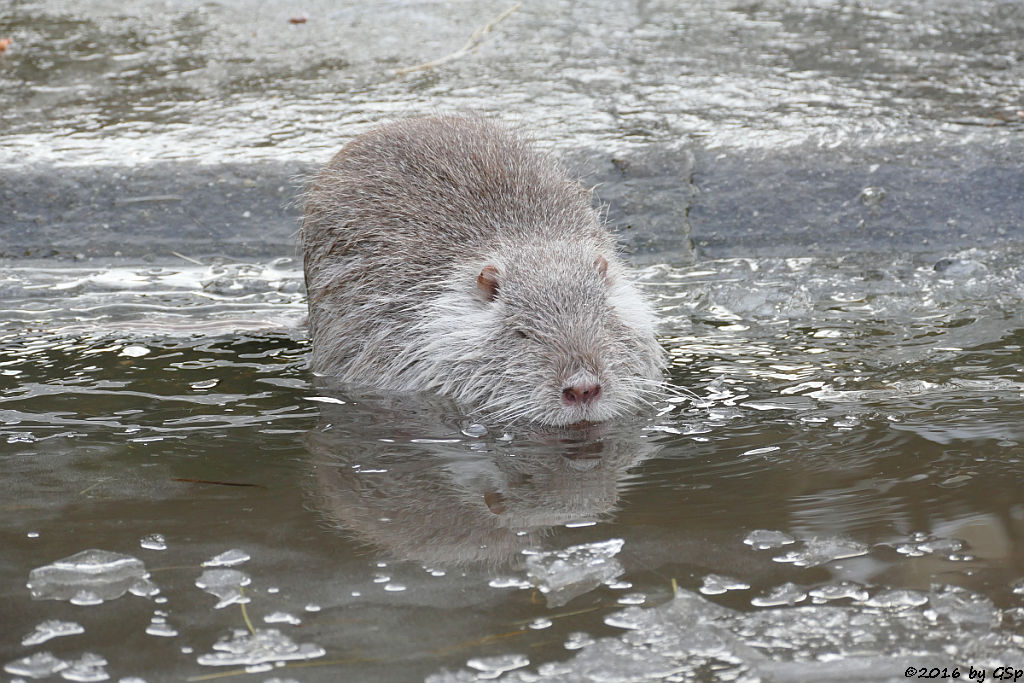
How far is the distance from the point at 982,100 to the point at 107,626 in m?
4.78

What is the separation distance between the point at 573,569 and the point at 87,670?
97 centimetres

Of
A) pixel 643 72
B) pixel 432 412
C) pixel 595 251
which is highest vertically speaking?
pixel 643 72

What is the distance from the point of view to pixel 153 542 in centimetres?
260

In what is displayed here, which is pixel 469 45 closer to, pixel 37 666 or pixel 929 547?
pixel 929 547

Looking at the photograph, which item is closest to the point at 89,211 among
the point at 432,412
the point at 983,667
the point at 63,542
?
the point at 432,412

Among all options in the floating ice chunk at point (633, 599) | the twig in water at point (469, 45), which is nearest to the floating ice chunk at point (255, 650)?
the floating ice chunk at point (633, 599)

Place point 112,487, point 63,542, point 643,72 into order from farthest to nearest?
point 643,72, point 112,487, point 63,542

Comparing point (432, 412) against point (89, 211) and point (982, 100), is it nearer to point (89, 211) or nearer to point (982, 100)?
point (89, 211)

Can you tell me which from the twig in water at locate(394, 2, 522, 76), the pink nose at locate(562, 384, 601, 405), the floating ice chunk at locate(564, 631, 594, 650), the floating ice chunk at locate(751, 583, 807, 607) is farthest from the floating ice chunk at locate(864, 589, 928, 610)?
the twig in water at locate(394, 2, 522, 76)

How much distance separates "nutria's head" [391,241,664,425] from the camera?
A: 364 centimetres

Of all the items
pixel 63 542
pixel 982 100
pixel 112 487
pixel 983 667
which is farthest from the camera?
pixel 982 100

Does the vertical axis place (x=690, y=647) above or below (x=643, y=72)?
below

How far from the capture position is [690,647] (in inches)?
85.4

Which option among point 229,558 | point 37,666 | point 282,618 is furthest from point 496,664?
point 37,666
